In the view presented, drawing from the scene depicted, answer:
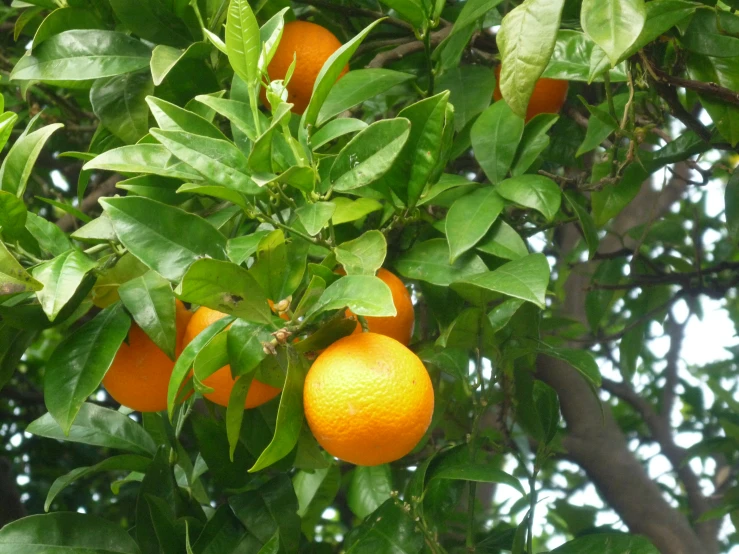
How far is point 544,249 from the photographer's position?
6.49ft

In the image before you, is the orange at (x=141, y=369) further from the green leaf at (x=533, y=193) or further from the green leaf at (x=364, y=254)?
the green leaf at (x=533, y=193)

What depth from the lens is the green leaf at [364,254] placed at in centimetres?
84

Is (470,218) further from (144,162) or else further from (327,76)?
(144,162)

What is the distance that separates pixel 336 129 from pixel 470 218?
0.18 metres

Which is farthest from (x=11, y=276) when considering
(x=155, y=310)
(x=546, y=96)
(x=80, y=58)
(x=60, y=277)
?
(x=546, y=96)

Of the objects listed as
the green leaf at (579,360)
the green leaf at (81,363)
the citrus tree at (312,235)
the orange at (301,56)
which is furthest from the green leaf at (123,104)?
the green leaf at (579,360)

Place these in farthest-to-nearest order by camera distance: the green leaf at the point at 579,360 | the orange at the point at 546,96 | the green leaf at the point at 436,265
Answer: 1. the orange at the point at 546,96
2. the green leaf at the point at 579,360
3. the green leaf at the point at 436,265

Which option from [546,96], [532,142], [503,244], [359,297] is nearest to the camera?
[359,297]

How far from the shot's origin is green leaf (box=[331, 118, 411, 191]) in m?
0.83

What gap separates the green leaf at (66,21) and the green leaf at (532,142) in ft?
1.93

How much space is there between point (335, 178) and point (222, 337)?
0.65 ft

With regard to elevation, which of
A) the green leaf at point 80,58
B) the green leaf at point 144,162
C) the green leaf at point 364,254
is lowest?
the green leaf at point 364,254

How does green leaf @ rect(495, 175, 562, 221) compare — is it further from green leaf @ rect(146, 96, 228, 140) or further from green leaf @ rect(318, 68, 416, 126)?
green leaf @ rect(146, 96, 228, 140)

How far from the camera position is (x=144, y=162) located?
0.89m
